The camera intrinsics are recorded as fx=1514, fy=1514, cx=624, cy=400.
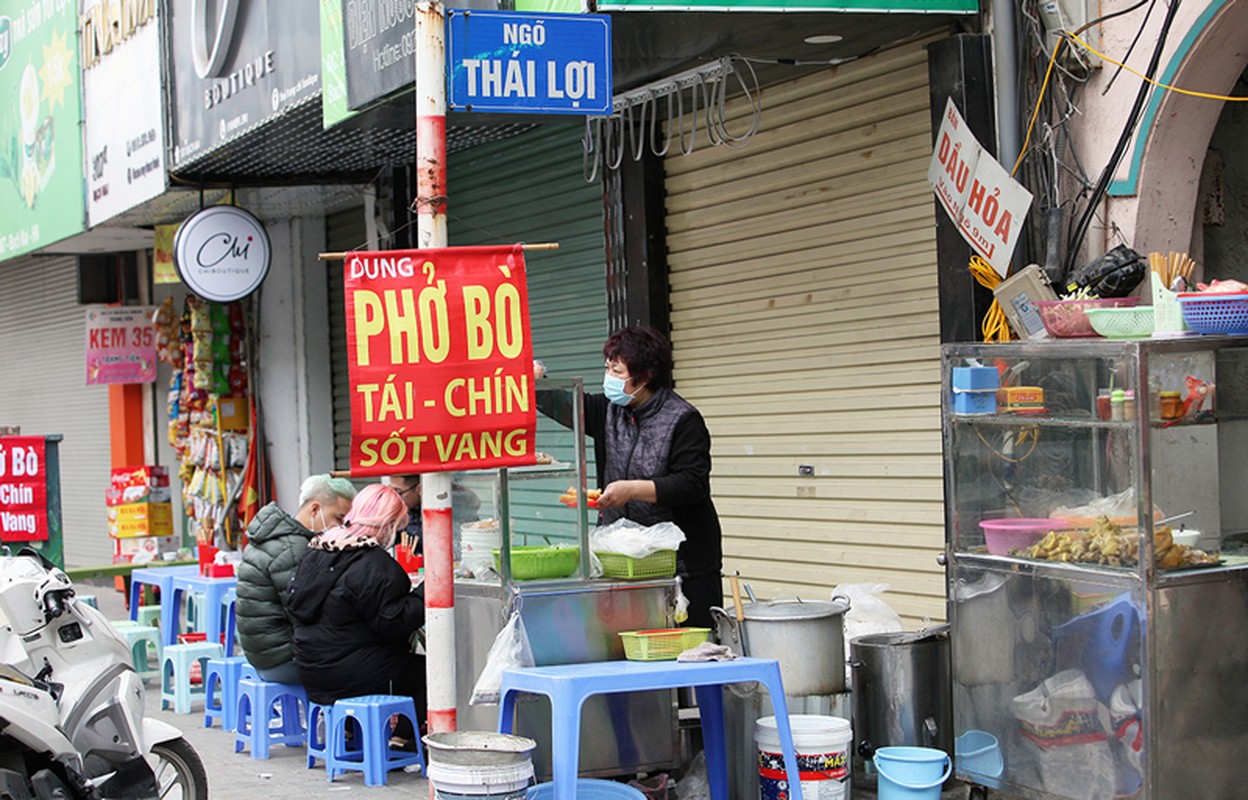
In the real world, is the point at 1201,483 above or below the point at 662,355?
below

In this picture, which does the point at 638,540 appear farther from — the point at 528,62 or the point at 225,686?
the point at 225,686

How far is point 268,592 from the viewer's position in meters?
7.21

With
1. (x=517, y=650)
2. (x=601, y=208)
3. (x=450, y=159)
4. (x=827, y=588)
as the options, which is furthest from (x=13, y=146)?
(x=517, y=650)

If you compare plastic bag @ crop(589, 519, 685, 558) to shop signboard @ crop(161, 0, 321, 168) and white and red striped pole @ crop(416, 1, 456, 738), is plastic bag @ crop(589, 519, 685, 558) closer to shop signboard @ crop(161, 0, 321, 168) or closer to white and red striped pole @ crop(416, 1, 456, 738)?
white and red striped pole @ crop(416, 1, 456, 738)

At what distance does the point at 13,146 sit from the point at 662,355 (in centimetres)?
1180

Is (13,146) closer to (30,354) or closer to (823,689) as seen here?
(30,354)

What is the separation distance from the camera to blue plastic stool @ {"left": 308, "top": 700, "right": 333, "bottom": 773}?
705cm

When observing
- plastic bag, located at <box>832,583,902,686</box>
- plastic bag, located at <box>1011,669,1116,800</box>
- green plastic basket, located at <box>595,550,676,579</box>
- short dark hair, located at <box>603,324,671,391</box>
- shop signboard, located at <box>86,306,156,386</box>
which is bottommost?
plastic bag, located at <box>1011,669,1116,800</box>

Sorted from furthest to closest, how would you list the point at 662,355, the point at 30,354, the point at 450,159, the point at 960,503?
the point at 30,354, the point at 450,159, the point at 662,355, the point at 960,503

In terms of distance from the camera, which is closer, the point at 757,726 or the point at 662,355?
the point at 757,726

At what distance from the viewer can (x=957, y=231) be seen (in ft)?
23.0

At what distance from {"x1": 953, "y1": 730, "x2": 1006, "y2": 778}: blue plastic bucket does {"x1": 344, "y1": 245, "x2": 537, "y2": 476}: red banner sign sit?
2008 millimetres

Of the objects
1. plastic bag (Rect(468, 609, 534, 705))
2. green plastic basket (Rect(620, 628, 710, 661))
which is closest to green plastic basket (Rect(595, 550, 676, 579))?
green plastic basket (Rect(620, 628, 710, 661))

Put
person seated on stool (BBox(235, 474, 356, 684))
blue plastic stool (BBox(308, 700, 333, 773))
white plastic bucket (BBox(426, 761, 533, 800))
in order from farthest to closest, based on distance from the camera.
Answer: person seated on stool (BBox(235, 474, 356, 684))
blue plastic stool (BBox(308, 700, 333, 773))
white plastic bucket (BBox(426, 761, 533, 800))
